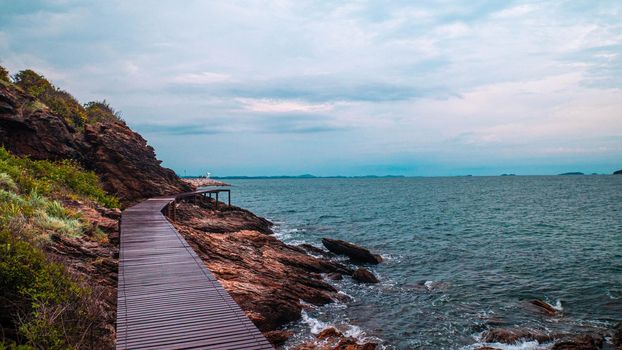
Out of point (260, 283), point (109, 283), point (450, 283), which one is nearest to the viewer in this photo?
point (109, 283)

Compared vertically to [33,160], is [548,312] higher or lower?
lower

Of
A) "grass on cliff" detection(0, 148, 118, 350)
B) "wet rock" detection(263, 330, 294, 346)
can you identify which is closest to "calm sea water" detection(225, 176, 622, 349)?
"wet rock" detection(263, 330, 294, 346)

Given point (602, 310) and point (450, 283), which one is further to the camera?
point (450, 283)

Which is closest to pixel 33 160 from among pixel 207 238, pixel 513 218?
pixel 207 238

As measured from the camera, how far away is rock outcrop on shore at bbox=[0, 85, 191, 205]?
74.3ft

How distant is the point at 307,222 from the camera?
5241 centimetres

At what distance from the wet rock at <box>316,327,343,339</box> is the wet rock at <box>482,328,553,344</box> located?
5680mm

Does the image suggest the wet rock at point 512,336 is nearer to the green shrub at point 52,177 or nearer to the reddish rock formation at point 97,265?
the reddish rock formation at point 97,265

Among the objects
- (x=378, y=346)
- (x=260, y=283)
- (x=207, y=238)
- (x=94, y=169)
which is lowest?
(x=378, y=346)

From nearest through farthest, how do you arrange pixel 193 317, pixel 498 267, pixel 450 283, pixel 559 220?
pixel 193 317 < pixel 450 283 < pixel 498 267 < pixel 559 220

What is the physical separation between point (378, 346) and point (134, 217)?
40.8 feet

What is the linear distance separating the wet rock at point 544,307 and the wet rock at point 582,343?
2.85m

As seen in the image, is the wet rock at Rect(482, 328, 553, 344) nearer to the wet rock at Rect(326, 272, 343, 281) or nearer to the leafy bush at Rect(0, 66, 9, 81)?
the wet rock at Rect(326, 272, 343, 281)

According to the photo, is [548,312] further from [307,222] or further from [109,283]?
[307,222]
